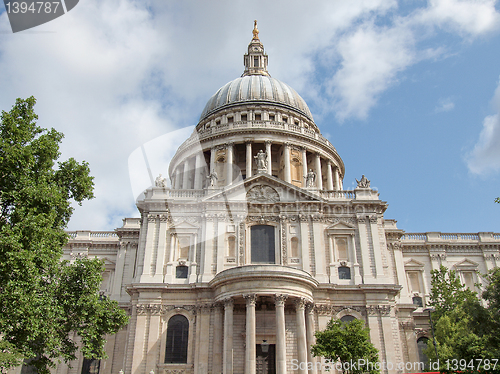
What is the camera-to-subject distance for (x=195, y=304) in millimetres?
33031

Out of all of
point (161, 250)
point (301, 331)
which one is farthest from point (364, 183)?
point (161, 250)

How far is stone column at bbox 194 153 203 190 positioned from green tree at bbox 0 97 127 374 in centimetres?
2640

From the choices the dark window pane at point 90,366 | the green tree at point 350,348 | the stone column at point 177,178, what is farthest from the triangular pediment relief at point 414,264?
the dark window pane at point 90,366

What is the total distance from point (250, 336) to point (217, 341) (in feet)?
12.0

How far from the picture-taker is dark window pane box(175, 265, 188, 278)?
3462 cm

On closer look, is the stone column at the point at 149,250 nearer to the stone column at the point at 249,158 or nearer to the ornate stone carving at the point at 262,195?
the ornate stone carving at the point at 262,195

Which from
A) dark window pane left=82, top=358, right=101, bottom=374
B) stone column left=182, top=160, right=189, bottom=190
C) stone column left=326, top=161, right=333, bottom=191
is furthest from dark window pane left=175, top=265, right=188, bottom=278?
stone column left=326, top=161, right=333, bottom=191

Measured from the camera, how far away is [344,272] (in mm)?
34812

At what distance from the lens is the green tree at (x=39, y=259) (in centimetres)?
1856

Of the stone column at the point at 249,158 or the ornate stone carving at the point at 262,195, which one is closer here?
the ornate stone carving at the point at 262,195

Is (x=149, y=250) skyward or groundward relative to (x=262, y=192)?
groundward

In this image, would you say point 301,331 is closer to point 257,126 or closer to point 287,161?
point 287,161

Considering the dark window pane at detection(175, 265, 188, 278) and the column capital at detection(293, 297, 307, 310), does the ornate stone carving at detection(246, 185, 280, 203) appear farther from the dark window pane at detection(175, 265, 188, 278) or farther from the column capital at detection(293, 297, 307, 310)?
the column capital at detection(293, 297, 307, 310)

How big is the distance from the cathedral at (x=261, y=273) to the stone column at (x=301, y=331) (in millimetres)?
68
